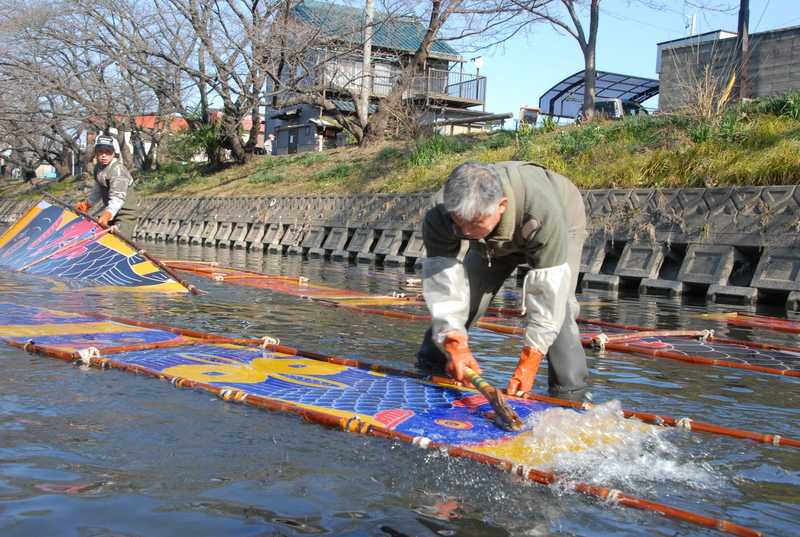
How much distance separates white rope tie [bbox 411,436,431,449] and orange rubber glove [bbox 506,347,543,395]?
85cm

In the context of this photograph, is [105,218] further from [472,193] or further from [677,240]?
[677,240]

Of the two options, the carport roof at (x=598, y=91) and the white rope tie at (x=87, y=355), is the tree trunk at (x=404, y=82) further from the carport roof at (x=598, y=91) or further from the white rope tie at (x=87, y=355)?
the white rope tie at (x=87, y=355)

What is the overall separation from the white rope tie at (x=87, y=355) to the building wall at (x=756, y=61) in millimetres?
15218

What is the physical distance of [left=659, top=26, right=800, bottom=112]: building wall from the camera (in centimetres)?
1797

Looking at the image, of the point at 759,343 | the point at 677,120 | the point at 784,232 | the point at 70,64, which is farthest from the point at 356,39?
the point at 759,343

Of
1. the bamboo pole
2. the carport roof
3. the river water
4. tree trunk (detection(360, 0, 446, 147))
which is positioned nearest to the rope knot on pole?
the river water

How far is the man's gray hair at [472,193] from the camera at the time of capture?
3.64 meters

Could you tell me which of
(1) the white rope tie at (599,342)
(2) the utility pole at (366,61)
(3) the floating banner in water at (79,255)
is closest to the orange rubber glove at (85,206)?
(3) the floating banner in water at (79,255)

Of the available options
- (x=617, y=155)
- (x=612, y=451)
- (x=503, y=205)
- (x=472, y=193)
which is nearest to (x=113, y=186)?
(x=503, y=205)

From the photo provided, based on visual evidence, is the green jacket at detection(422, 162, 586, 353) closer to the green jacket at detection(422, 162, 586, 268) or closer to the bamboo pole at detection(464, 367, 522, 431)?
the green jacket at detection(422, 162, 586, 268)

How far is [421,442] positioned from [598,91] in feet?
91.1

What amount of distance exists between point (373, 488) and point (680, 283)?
10228 mm

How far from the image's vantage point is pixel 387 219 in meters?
19.1

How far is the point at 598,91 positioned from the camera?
96.7ft
